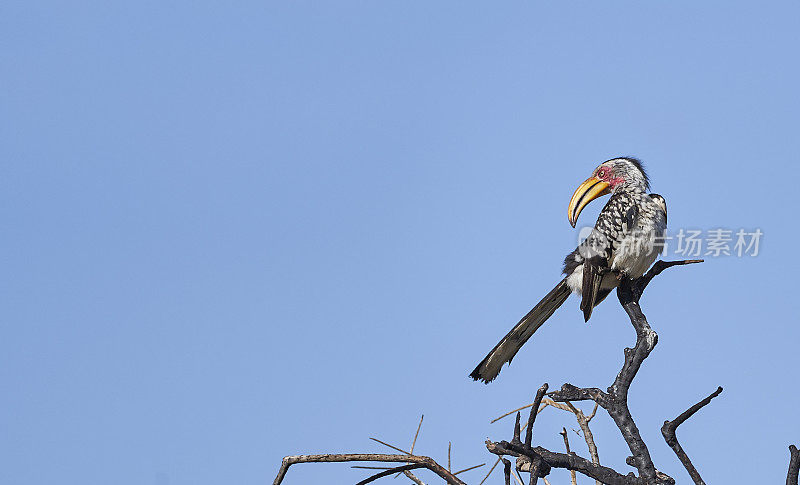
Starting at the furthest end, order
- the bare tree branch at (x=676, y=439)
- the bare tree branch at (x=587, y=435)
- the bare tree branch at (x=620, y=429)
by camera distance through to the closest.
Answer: the bare tree branch at (x=587, y=435) → the bare tree branch at (x=676, y=439) → the bare tree branch at (x=620, y=429)

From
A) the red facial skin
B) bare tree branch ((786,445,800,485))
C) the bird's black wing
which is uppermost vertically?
the red facial skin

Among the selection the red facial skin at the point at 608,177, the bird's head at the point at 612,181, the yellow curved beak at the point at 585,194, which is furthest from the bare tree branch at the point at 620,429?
the red facial skin at the point at 608,177

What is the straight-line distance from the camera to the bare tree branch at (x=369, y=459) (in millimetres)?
2365

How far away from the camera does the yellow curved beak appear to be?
3.68m

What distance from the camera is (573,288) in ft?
11.7

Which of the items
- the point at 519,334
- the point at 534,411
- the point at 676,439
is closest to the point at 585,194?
the point at 519,334

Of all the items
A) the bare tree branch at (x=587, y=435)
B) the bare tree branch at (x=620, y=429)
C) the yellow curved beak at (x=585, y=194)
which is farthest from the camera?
the yellow curved beak at (x=585, y=194)

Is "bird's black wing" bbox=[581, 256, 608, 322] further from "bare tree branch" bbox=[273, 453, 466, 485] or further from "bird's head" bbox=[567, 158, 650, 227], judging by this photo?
"bare tree branch" bbox=[273, 453, 466, 485]

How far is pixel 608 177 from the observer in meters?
3.89

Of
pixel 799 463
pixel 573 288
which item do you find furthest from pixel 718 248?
pixel 799 463

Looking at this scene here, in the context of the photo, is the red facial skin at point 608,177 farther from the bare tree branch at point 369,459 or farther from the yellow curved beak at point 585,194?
the bare tree branch at point 369,459

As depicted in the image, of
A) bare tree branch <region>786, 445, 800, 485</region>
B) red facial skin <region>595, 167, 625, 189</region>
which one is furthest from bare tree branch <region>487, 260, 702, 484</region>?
red facial skin <region>595, 167, 625, 189</region>

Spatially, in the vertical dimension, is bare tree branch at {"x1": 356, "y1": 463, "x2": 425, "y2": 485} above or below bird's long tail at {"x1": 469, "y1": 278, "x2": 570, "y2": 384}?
below

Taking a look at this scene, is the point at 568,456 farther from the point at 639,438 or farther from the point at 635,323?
the point at 635,323
